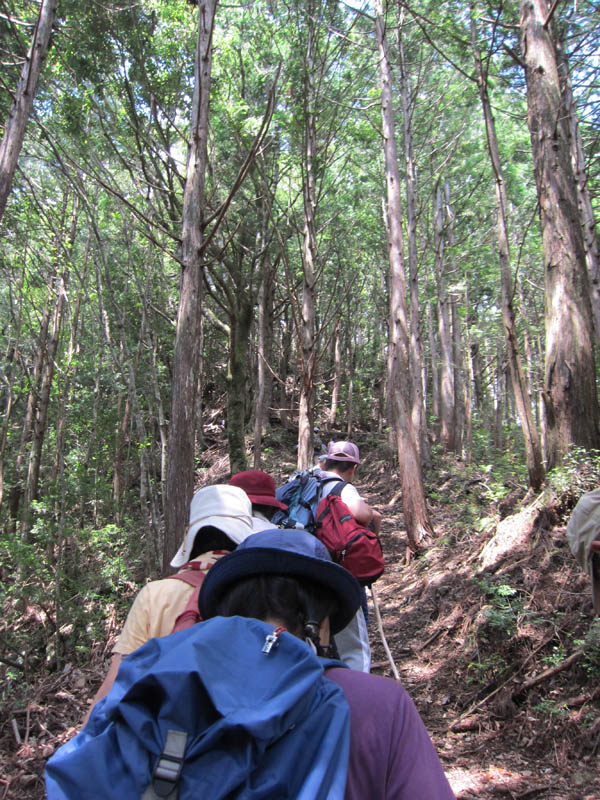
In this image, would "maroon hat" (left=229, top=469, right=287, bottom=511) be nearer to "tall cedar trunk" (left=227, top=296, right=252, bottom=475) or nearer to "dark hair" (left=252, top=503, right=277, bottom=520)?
"dark hair" (left=252, top=503, right=277, bottom=520)

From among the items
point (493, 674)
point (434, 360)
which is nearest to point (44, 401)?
point (493, 674)

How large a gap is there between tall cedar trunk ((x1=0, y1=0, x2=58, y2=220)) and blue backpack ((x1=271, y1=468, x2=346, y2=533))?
4.29m

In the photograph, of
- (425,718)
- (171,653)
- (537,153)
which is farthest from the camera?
(537,153)

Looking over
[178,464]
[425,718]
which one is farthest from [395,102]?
[425,718]

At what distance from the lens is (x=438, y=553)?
8.46 meters

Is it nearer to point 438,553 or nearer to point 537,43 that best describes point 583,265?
point 537,43

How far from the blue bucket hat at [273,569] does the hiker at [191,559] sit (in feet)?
1.57

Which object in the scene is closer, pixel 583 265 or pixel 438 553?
pixel 583 265

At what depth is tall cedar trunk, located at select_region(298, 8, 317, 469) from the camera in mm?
9320

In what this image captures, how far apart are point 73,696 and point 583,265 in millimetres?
7066

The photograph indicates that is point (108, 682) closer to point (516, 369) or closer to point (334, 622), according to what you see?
point (334, 622)

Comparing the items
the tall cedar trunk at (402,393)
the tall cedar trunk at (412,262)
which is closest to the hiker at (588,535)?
the tall cedar trunk at (402,393)

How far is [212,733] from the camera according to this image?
0.88 meters

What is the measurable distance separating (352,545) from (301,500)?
0.68m
